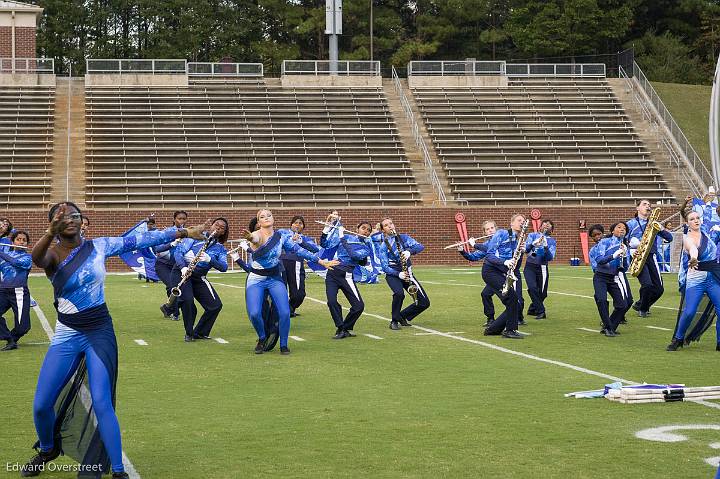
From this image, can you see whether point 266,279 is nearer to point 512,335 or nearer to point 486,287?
point 512,335

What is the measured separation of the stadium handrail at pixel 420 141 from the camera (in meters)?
38.0

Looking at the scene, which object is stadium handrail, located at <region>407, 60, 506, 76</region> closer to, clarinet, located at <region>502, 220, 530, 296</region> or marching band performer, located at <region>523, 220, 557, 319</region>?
marching band performer, located at <region>523, 220, 557, 319</region>

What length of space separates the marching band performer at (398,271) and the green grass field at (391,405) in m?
0.45

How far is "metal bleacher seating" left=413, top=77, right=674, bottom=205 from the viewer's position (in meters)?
38.7

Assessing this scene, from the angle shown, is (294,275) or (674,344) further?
(294,275)

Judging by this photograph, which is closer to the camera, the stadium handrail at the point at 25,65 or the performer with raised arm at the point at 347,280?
the performer with raised arm at the point at 347,280

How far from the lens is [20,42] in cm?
4600

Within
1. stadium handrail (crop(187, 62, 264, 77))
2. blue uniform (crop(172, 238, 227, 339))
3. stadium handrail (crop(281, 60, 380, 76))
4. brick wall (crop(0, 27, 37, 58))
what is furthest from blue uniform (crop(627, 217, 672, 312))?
brick wall (crop(0, 27, 37, 58))

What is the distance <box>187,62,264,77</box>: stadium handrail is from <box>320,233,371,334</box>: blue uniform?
2845 centimetres

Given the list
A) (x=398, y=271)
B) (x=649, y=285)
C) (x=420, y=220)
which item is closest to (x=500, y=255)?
(x=398, y=271)

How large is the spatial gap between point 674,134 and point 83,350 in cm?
3760

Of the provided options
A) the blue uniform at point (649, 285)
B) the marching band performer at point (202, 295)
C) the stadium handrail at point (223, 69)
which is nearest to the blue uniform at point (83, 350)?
the marching band performer at point (202, 295)

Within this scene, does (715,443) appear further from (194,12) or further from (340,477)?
(194,12)

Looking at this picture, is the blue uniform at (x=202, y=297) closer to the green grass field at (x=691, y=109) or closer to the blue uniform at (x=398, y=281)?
the blue uniform at (x=398, y=281)
